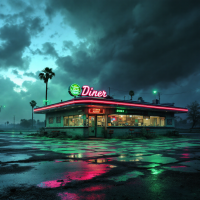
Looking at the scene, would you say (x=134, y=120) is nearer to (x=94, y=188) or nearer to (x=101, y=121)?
(x=101, y=121)

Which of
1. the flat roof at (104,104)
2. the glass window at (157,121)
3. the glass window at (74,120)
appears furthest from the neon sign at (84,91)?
the glass window at (157,121)

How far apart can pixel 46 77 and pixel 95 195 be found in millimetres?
44290

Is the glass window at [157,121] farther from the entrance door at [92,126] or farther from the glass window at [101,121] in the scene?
the entrance door at [92,126]

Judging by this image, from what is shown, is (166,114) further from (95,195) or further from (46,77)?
(95,195)

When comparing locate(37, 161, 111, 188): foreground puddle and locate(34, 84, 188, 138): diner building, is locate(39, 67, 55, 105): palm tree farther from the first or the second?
locate(37, 161, 111, 188): foreground puddle

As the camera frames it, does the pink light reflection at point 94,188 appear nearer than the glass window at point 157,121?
Yes

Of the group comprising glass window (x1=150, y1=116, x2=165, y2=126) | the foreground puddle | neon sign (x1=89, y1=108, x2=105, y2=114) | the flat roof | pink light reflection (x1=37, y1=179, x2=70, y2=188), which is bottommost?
the foreground puddle

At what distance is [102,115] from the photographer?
26766 millimetres

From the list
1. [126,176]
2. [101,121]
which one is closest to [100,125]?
[101,121]

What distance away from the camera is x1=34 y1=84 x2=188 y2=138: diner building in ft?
80.8

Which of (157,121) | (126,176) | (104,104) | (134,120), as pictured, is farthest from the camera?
(157,121)

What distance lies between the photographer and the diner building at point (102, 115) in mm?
24625

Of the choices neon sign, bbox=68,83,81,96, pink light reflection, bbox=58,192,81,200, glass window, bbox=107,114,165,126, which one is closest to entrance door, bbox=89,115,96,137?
glass window, bbox=107,114,165,126

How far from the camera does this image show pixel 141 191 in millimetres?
4328
